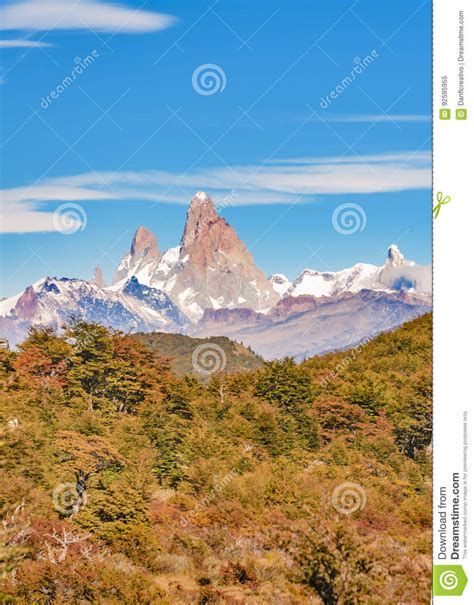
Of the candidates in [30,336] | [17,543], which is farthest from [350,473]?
[30,336]

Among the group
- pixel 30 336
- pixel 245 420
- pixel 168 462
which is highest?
pixel 30 336

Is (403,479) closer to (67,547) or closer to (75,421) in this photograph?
(75,421)

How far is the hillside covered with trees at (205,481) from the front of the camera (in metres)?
22.6

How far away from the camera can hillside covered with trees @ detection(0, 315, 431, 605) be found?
22.6m

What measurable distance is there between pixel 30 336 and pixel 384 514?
32.5 metres

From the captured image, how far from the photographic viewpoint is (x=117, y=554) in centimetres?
2848

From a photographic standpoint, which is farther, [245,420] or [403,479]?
[245,420]

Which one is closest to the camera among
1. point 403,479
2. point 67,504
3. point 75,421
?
point 67,504
